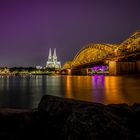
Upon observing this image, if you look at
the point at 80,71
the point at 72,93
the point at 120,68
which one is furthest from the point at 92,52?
the point at 72,93

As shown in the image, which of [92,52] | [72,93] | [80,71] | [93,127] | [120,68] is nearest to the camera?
[93,127]

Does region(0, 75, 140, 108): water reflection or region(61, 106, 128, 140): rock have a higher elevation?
region(61, 106, 128, 140): rock

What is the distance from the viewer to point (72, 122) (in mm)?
4406

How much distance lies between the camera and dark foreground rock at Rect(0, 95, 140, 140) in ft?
14.1

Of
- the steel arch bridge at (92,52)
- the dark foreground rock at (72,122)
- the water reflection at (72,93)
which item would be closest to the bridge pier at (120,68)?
the steel arch bridge at (92,52)

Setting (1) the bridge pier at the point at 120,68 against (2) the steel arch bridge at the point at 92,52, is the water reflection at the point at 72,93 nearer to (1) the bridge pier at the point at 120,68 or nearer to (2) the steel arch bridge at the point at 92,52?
(1) the bridge pier at the point at 120,68

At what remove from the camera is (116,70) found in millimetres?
96188

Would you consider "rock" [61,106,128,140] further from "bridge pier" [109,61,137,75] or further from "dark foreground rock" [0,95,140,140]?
"bridge pier" [109,61,137,75]

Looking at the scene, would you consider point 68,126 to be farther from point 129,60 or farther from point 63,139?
point 129,60

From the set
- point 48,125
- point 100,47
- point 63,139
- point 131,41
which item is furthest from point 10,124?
point 100,47

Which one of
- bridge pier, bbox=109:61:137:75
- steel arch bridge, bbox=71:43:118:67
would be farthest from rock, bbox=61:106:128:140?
steel arch bridge, bbox=71:43:118:67

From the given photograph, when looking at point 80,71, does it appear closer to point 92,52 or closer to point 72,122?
point 92,52

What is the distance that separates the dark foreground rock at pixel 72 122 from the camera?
430cm

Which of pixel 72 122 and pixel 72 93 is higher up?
pixel 72 122
